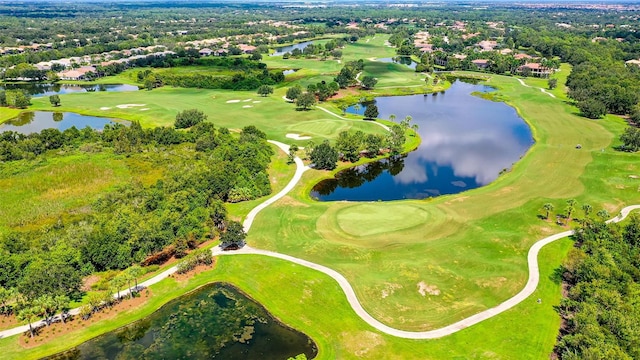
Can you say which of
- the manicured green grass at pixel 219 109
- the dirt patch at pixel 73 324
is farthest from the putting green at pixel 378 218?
the manicured green grass at pixel 219 109

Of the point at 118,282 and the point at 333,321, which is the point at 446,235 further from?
the point at 118,282

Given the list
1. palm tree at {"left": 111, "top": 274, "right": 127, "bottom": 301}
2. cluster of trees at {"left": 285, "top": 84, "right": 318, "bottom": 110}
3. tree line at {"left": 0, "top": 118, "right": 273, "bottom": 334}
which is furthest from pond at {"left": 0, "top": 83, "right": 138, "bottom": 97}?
palm tree at {"left": 111, "top": 274, "right": 127, "bottom": 301}

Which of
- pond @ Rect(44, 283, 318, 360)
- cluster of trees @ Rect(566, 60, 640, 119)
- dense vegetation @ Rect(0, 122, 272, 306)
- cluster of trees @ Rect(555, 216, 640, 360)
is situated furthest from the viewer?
cluster of trees @ Rect(566, 60, 640, 119)

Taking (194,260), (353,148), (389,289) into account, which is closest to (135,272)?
(194,260)

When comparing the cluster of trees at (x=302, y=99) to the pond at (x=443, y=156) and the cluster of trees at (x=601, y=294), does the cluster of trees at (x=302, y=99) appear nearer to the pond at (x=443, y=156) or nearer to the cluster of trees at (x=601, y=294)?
the pond at (x=443, y=156)

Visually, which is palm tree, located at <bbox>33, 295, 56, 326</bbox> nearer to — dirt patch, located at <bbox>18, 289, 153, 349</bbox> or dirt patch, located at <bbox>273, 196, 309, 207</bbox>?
dirt patch, located at <bbox>18, 289, 153, 349</bbox>

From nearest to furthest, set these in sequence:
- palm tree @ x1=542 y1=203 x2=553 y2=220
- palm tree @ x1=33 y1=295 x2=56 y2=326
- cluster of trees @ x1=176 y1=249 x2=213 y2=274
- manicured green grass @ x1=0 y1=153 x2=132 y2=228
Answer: palm tree @ x1=33 y1=295 x2=56 y2=326, cluster of trees @ x1=176 y1=249 x2=213 y2=274, manicured green grass @ x1=0 y1=153 x2=132 y2=228, palm tree @ x1=542 y1=203 x2=553 y2=220

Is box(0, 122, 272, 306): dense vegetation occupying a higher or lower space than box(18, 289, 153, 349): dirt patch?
higher
